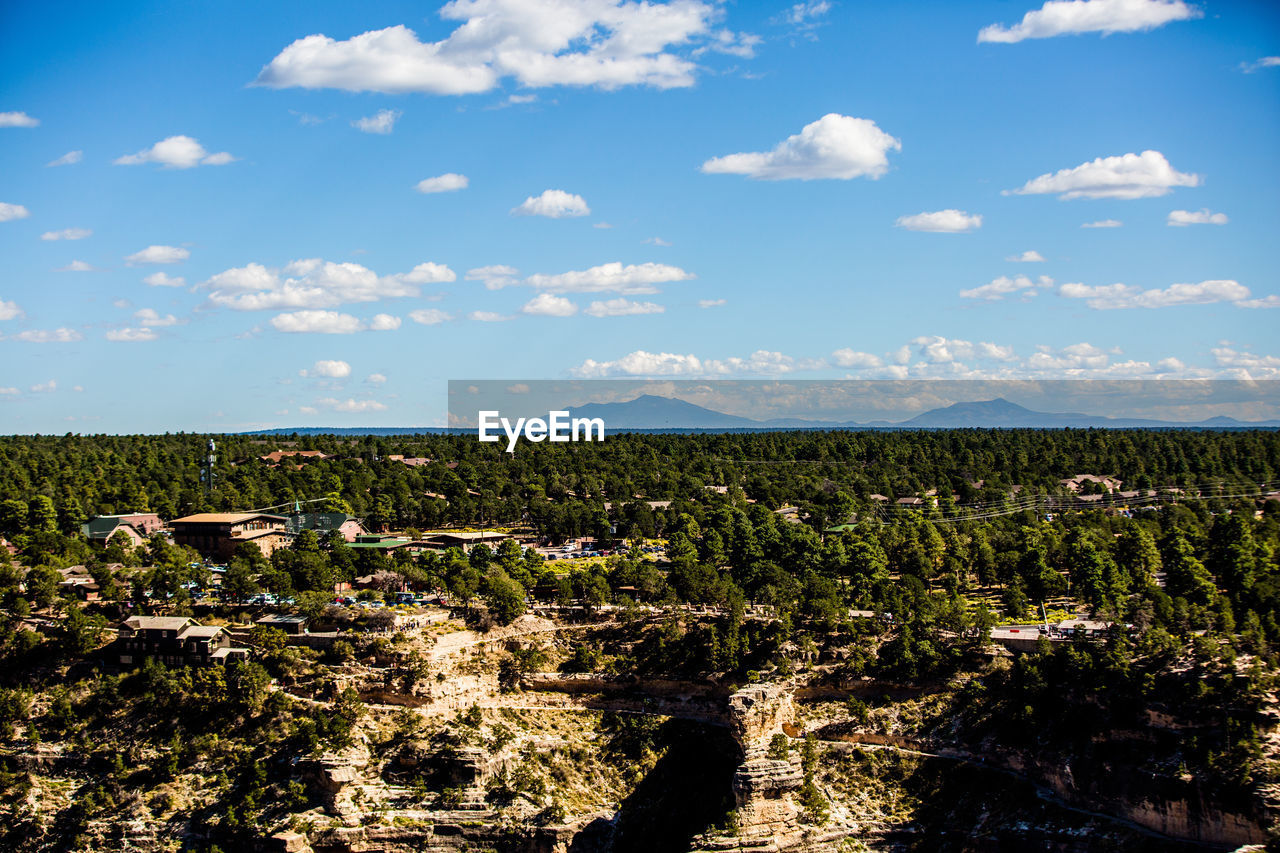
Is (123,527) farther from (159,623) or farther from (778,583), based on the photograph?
(778,583)

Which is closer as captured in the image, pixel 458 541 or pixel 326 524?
pixel 458 541

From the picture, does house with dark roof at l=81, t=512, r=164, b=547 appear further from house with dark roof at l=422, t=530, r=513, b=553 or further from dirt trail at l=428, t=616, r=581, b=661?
dirt trail at l=428, t=616, r=581, b=661

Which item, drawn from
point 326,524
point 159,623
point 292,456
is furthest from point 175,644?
point 292,456

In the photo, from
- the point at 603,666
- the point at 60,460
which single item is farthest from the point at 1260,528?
the point at 60,460

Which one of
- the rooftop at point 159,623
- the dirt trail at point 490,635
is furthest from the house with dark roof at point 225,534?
the dirt trail at point 490,635

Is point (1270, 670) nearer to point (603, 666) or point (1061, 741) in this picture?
point (1061, 741)

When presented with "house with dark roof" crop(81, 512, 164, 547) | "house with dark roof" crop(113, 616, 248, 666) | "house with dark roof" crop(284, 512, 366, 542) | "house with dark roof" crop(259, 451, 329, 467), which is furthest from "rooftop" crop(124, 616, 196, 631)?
"house with dark roof" crop(259, 451, 329, 467)

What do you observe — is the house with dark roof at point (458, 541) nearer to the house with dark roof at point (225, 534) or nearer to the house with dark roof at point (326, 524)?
the house with dark roof at point (326, 524)
